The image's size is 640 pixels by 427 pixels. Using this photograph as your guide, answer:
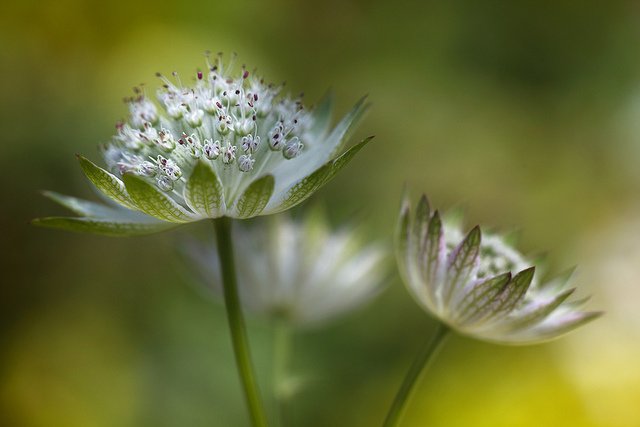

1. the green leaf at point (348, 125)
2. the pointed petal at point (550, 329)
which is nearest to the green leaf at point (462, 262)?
the pointed petal at point (550, 329)

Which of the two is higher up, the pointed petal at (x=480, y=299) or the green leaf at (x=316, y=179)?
the green leaf at (x=316, y=179)

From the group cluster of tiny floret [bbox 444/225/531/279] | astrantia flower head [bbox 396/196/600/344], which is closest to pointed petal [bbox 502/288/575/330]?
astrantia flower head [bbox 396/196/600/344]

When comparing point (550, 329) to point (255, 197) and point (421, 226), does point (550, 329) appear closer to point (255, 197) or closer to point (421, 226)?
point (421, 226)

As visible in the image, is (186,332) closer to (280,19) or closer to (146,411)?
(146,411)

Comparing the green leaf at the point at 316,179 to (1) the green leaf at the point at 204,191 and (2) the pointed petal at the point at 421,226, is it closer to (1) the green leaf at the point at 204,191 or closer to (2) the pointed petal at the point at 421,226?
(1) the green leaf at the point at 204,191

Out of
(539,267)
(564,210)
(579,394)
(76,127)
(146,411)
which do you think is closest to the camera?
(539,267)

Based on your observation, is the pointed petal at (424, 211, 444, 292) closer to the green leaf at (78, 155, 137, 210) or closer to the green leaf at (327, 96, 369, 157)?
the green leaf at (327, 96, 369, 157)

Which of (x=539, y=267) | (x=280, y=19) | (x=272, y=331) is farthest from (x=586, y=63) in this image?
(x=539, y=267)
